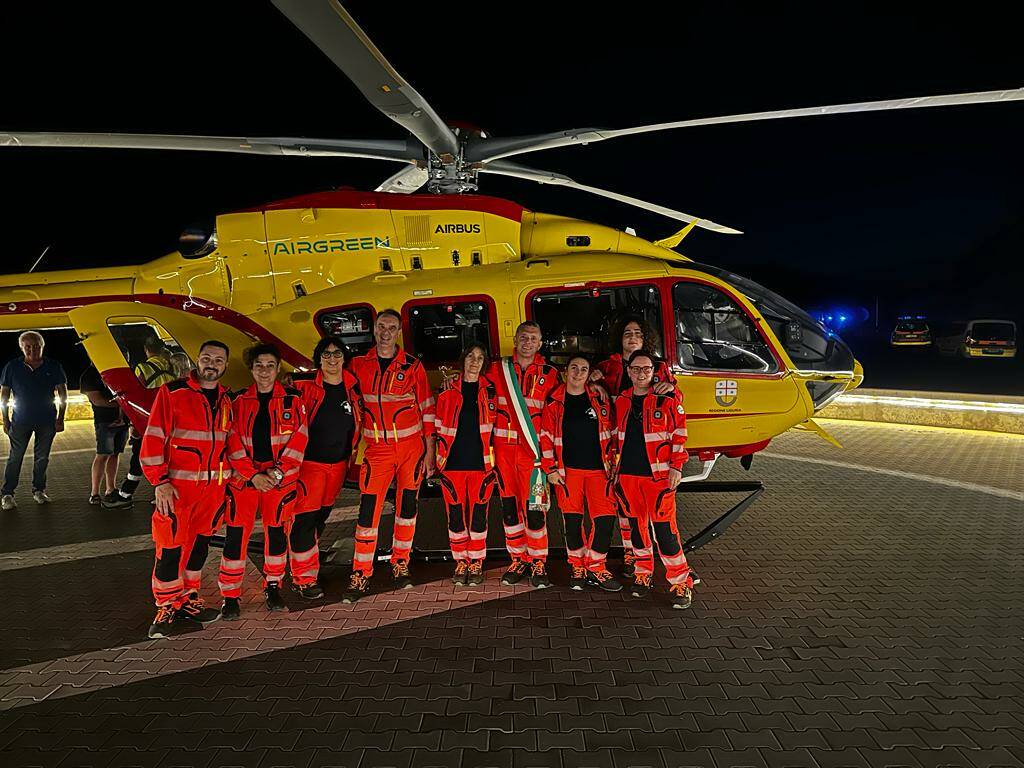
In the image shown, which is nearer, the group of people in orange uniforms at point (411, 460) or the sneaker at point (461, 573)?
the group of people in orange uniforms at point (411, 460)

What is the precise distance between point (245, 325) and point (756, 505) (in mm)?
5633

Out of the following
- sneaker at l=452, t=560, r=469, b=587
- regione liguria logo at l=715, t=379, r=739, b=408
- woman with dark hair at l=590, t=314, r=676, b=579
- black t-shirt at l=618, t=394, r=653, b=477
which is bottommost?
sneaker at l=452, t=560, r=469, b=587

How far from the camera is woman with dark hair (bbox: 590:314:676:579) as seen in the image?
4355mm

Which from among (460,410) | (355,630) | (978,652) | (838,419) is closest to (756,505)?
(978,652)

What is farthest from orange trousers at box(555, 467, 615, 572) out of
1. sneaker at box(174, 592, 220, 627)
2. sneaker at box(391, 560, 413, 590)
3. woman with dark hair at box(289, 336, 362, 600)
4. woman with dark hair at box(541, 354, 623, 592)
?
sneaker at box(174, 592, 220, 627)

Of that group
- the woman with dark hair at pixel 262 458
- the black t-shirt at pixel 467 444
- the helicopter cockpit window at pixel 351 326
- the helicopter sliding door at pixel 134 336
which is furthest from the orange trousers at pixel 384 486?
the helicopter sliding door at pixel 134 336

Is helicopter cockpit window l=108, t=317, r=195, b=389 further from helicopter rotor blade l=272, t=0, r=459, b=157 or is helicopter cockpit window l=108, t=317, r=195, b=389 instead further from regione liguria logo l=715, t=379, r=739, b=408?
regione liguria logo l=715, t=379, r=739, b=408

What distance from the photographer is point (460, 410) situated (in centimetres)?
441

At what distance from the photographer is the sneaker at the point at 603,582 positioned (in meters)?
4.41

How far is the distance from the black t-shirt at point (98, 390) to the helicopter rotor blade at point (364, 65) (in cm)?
→ 477

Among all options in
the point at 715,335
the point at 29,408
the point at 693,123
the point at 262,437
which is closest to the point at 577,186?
the point at 693,123

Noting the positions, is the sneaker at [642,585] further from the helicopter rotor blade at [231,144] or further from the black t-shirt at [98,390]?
the black t-shirt at [98,390]

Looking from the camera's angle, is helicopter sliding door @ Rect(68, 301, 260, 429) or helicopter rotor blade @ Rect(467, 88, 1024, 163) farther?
helicopter sliding door @ Rect(68, 301, 260, 429)

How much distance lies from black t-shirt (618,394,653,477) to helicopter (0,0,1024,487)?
3.67 ft
